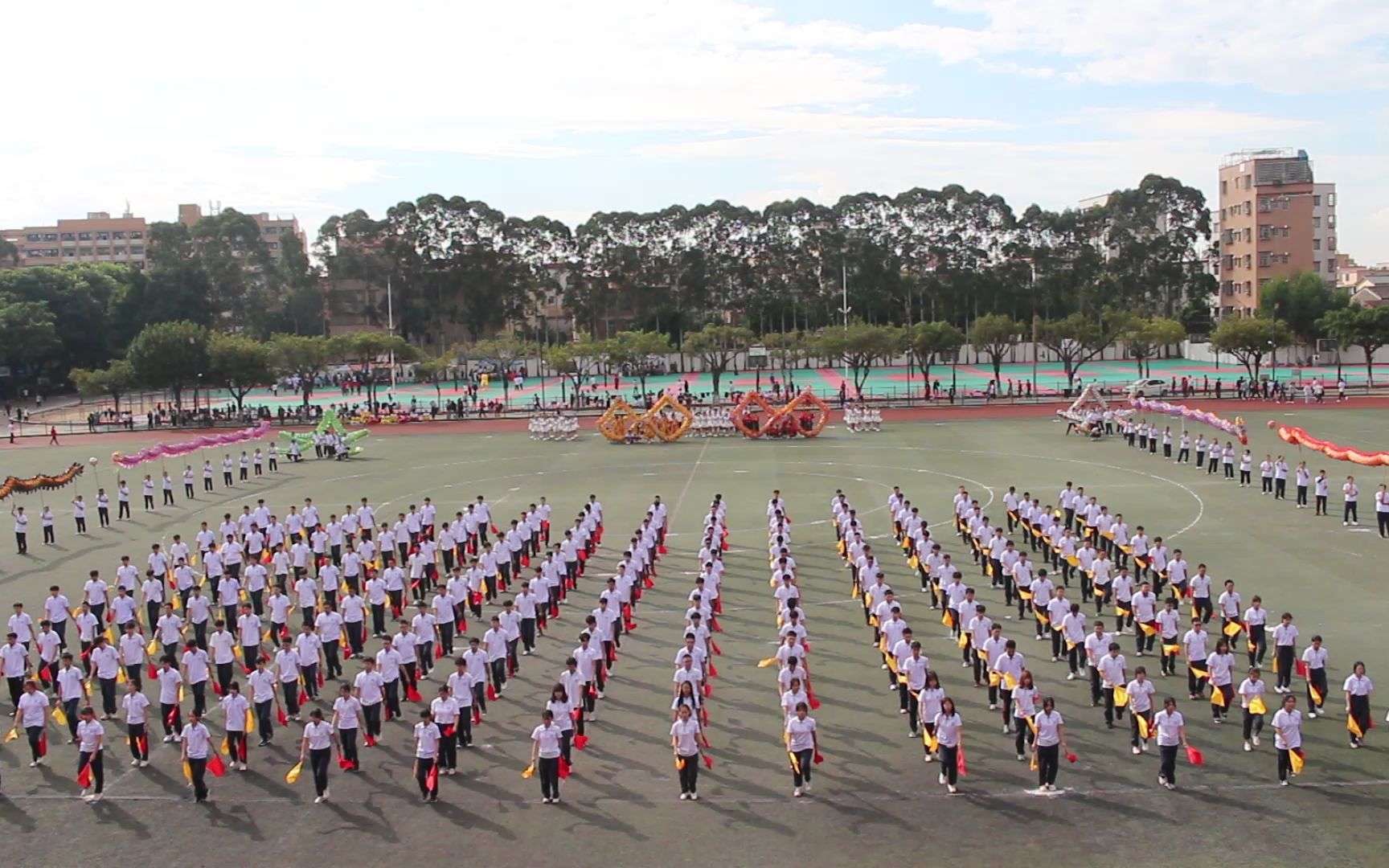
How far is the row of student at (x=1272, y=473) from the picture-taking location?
86.8 feet

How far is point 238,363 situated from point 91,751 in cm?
5663

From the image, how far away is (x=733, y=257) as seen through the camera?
102 meters

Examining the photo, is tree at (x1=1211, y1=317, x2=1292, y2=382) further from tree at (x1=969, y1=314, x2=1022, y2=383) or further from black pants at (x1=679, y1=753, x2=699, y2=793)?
black pants at (x1=679, y1=753, x2=699, y2=793)

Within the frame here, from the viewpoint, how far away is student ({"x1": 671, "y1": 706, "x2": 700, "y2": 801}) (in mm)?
12367

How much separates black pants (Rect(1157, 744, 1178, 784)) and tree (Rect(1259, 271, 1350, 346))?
7805 centimetres

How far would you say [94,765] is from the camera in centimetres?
1306

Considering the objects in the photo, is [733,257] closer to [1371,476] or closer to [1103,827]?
[1371,476]

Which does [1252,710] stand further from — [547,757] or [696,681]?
[547,757]

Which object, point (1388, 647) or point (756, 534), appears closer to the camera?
point (1388, 647)

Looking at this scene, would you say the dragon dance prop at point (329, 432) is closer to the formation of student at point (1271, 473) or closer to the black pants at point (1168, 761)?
the formation of student at point (1271, 473)

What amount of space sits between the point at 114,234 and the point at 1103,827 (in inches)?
6137

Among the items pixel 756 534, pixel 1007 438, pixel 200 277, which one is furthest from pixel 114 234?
pixel 756 534

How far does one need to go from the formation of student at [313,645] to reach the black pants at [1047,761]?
508 centimetres

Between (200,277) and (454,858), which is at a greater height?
(200,277)
